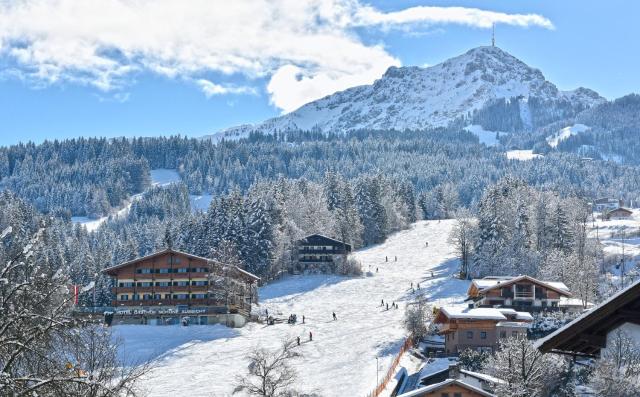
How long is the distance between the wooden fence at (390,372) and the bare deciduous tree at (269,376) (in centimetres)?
561

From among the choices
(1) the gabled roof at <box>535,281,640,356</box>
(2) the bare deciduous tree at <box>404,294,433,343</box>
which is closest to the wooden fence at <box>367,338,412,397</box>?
(2) the bare deciduous tree at <box>404,294,433,343</box>

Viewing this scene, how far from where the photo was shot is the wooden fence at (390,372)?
179ft

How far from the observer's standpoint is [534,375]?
48.4 meters

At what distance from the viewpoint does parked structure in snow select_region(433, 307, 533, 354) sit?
6994 cm

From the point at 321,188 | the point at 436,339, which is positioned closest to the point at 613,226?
the point at 321,188

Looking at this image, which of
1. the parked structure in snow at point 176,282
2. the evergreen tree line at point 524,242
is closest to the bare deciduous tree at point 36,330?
the parked structure in snow at point 176,282

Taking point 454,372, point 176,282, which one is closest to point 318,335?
point 176,282

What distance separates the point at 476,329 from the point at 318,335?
52.9ft

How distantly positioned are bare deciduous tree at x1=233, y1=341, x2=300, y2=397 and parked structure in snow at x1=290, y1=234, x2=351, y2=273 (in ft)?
160

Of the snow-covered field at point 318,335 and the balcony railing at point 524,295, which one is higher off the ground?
the balcony railing at point 524,295

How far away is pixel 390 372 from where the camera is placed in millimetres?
61344

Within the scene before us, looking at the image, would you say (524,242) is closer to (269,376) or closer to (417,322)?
(417,322)

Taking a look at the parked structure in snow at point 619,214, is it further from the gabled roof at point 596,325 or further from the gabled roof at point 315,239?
the gabled roof at point 596,325

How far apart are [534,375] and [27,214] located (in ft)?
492
